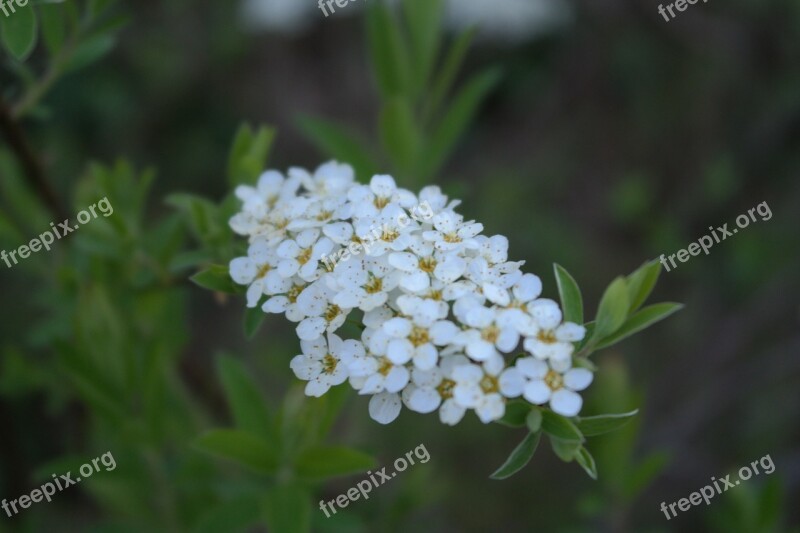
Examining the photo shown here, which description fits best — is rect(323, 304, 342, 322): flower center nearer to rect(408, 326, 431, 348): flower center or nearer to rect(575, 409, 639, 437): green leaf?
rect(408, 326, 431, 348): flower center


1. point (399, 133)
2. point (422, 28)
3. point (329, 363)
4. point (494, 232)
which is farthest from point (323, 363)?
point (494, 232)

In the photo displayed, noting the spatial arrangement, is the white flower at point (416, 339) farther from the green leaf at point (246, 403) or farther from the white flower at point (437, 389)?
the green leaf at point (246, 403)

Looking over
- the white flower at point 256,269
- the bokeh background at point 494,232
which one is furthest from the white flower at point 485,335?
the bokeh background at point 494,232

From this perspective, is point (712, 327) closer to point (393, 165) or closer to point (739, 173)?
point (739, 173)

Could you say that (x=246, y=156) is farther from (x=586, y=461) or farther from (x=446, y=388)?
(x=586, y=461)

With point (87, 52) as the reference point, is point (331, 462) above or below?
below

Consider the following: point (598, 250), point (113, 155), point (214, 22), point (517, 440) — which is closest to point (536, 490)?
point (517, 440)
